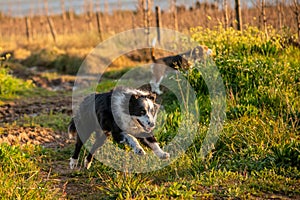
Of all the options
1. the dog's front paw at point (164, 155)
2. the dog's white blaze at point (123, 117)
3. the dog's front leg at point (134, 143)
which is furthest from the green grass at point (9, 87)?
the dog's front paw at point (164, 155)

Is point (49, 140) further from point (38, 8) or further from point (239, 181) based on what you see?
point (38, 8)

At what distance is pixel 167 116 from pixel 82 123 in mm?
1648

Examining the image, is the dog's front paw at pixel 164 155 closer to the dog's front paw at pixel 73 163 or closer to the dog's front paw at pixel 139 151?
the dog's front paw at pixel 139 151

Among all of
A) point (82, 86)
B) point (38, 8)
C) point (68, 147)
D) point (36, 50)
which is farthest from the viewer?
point (38, 8)

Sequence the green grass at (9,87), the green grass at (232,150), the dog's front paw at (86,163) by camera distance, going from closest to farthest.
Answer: the green grass at (232,150) → the dog's front paw at (86,163) → the green grass at (9,87)

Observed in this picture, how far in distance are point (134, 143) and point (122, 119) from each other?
1.09 feet

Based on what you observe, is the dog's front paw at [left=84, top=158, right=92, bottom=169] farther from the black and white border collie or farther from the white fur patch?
the white fur patch

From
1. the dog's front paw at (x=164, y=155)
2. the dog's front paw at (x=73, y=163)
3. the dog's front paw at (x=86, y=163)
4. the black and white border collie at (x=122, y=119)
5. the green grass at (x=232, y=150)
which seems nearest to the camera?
the green grass at (x=232, y=150)

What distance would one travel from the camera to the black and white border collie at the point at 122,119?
5602 millimetres

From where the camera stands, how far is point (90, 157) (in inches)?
240

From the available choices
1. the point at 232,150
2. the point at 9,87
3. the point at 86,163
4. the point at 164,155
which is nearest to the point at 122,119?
the point at 164,155

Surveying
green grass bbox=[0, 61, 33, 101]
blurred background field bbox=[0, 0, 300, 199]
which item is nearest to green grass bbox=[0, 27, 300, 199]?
blurred background field bbox=[0, 0, 300, 199]

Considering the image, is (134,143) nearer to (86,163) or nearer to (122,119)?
(122,119)

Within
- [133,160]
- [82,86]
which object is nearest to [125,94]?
[133,160]
